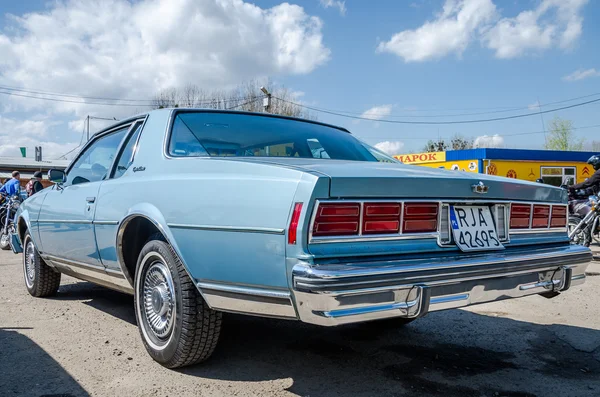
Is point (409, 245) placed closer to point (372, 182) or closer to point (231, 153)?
point (372, 182)

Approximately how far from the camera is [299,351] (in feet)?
10.9

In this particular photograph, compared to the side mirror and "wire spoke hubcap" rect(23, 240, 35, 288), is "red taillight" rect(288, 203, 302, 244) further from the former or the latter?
"wire spoke hubcap" rect(23, 240, 35, 288)

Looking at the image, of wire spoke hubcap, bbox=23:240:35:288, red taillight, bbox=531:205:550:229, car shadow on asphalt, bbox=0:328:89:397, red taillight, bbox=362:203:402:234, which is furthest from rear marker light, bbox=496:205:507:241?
wire spoke hubcap, bbox=23:240:35:288

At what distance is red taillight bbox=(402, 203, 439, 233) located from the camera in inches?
95.3

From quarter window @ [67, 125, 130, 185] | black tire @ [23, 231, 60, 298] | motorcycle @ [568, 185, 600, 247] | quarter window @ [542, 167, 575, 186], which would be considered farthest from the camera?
quarter window @ [542, 167, 575, 186]

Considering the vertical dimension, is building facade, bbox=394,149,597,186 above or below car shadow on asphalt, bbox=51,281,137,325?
above

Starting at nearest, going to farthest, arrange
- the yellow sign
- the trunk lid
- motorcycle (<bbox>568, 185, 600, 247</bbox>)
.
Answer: the trunk lid
motorcycle (<bbox>568, 185, 600, 247</bbox>)
the yellow sign

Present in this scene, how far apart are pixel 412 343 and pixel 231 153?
1796 mm

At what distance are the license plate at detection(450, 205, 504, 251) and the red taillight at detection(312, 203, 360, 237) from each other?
0.60 m

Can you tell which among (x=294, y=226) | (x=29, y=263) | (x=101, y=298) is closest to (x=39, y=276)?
(x=29, y=263)

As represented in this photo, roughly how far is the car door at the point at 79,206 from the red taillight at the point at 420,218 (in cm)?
224

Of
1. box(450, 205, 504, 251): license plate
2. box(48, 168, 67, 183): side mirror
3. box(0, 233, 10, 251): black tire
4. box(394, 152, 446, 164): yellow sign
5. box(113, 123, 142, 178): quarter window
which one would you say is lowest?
box(0, 233, 10, 251): black tire

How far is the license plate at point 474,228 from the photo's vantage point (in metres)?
2.58

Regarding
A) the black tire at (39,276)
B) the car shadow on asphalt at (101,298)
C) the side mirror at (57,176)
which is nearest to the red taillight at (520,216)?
the car shadow on asphalt at (101,298)
